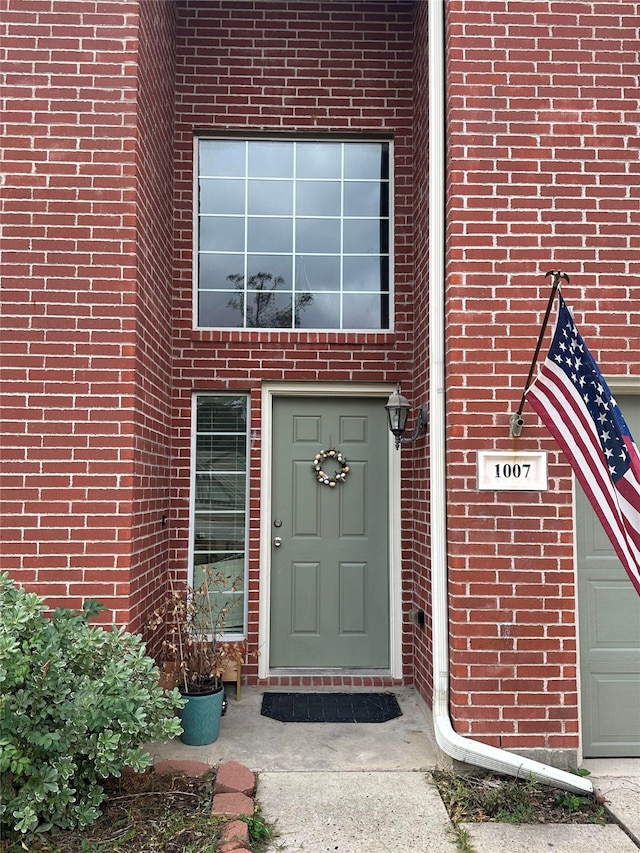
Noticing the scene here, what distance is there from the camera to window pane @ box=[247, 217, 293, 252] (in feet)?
16.3

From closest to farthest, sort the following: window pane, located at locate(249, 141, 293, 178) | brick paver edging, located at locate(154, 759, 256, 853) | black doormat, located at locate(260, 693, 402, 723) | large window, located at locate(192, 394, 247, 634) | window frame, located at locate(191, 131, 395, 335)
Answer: brick paver edging, located at locate(154, 759, 256, 853), black doormat, located at locate(260, 693, 402, 723), large window, located at locate(192, 394, 247, 634), window frame, located at locate(191, 131, 395, 335), window pane, located at locate(249, 141, 293, 178)

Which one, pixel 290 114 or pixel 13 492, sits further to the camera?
pixel 290 114

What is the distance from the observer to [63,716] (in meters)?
2.80

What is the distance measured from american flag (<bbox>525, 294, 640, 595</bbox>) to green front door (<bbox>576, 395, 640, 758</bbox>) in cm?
85

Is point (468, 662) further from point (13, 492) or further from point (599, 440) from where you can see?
point (13, 492)

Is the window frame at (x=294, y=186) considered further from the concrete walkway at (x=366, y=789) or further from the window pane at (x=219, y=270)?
the concrete walkway at (x=366, y=789)

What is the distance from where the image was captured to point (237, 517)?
15.8ft

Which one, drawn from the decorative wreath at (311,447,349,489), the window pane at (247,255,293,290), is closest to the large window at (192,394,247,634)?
the decorative wreath at (311,447,349,489)

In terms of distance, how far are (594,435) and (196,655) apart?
8.83 ft

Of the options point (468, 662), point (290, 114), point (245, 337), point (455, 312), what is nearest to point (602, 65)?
point (455, 312)

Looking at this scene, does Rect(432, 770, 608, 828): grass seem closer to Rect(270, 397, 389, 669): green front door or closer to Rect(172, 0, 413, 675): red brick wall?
Rect(270, 397, 389, 669): green front door

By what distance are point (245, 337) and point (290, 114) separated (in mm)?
1737

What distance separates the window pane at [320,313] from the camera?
491 centimetres

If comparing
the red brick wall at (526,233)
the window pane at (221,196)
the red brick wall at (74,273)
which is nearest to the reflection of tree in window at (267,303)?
the window pane at (221,196)
